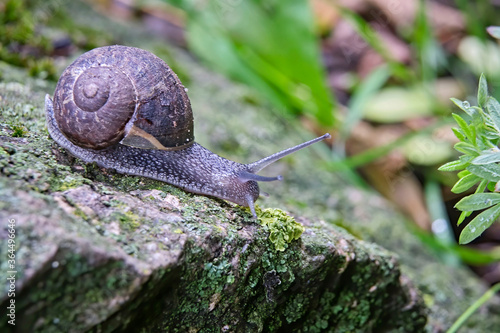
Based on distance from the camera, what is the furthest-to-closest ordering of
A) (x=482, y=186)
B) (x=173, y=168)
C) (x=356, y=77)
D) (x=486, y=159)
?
(x=356, y=77)
(x=173, y=168)
(x=482, y=186)
(x=486, y=159)

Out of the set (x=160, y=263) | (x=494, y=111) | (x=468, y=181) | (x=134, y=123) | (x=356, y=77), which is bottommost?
(x=160, y=263)

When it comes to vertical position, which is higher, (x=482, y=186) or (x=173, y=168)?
(x=482, y=186)

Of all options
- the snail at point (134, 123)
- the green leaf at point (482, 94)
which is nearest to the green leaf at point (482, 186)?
the green leaf at point (482, 94)

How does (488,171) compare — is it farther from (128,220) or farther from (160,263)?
(128,220)

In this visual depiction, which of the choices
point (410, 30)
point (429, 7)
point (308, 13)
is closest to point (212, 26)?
point (308, 13)

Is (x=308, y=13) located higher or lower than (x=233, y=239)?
higher

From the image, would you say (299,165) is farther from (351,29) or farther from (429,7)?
(429,7)

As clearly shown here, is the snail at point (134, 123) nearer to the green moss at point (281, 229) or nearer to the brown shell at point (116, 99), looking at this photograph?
the brown shell at point (116, 99)

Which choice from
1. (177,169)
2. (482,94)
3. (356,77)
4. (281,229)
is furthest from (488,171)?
(356,77)
